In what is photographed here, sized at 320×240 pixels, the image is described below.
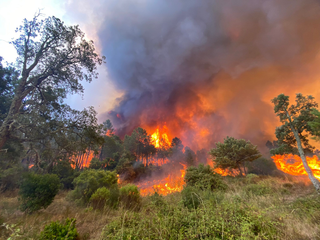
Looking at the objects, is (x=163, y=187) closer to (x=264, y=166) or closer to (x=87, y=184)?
(x=87, y=184)

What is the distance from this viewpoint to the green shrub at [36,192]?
7.30m

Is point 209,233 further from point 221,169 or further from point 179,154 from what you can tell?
point 179,154

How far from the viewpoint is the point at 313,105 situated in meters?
15.4

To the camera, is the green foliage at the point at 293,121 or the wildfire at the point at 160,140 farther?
the wildfire at the point at 160,140

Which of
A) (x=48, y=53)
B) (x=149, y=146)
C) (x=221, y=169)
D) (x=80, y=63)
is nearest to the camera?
(x=48, y=53)

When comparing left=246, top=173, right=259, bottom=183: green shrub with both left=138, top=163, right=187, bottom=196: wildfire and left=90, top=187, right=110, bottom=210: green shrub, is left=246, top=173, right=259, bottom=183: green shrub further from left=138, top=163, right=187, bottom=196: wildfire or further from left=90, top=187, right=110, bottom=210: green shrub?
left=90, top=187, right=110, bottom=210: green shrub

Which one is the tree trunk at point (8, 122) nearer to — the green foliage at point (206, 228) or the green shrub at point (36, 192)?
the green shrub at point (36, 192)

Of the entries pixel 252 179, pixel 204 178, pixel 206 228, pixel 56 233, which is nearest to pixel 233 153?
pixel 252 179

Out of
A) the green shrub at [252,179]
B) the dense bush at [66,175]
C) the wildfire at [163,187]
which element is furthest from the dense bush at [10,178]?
the green shrub at [252,179]

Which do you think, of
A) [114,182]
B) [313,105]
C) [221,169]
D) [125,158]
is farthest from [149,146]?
[313,105]

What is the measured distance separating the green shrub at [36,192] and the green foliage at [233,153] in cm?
2397

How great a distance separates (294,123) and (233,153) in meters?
9.77

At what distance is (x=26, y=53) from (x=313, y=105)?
3123 centimetres

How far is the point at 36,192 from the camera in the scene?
7.58 m
